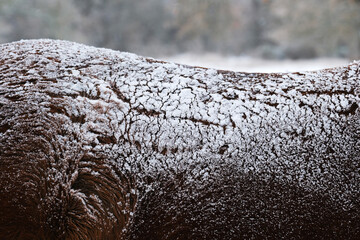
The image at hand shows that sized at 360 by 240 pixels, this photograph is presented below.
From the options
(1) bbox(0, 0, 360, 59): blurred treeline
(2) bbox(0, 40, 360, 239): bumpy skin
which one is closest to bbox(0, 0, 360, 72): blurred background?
(1) bbox(0, 0, 360, 59): blurred treeline

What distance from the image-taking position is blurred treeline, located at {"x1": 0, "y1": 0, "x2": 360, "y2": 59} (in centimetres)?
470

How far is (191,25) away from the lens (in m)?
5.80

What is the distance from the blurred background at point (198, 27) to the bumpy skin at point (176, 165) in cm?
417

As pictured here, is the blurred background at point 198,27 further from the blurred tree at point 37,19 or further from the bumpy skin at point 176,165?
the bumpy skin at point 176,165

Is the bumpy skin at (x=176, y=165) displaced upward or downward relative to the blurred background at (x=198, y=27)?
downward

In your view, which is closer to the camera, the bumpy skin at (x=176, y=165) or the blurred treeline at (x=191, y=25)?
the bumpy skin at (x=176, y=165)

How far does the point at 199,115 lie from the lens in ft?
1.93

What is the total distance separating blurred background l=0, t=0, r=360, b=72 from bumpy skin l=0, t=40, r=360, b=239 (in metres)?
4.17

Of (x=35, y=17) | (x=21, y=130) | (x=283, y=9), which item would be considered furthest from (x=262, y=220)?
(x=283, y=9)

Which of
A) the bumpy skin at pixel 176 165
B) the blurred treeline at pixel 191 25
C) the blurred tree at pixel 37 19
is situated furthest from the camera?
the blurred treeline at pixel 191 25

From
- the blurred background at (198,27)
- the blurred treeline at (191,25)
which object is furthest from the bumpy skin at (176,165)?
the blurred treeline at (191,25)

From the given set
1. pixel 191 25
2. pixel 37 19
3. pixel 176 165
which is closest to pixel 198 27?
pixel 191 25

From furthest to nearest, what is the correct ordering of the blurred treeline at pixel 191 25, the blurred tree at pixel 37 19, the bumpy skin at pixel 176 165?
the blurred treeline at pixel 191 25
the blurred tree at pixel 37 19
the bumpy skin at pixel 176 165

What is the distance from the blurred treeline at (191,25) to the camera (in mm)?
4695
